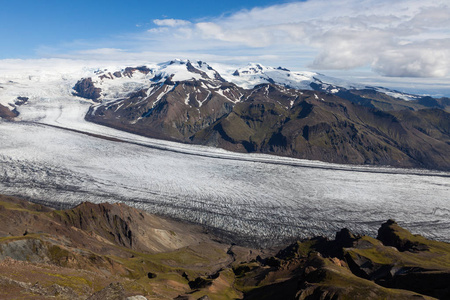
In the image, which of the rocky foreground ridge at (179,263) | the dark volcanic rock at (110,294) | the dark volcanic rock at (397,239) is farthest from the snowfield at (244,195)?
the dark volcanic rock at (110,294)

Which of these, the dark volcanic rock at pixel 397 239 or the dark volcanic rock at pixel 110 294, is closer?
the dark volcanic rock at pixel 110 294

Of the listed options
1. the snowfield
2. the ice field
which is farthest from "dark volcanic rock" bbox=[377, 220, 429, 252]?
Result: the snowfield

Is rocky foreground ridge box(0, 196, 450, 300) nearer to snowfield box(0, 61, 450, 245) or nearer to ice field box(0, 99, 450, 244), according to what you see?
snowfield box(0, 61, 450, 245)

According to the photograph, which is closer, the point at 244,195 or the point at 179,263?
the point at 179,263

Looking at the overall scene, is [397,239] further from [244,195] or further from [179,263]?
[179,263]

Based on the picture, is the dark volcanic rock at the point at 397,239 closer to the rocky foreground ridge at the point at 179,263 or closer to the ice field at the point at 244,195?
the rocky foreground ridge at the point at 179,263

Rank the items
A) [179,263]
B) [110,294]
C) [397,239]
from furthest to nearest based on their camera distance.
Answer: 1. [397,239]
2. [179,263]
3. [110,294]

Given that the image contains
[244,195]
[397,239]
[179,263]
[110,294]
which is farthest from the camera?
[244,195]

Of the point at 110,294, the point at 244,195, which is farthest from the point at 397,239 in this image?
the point at 110,294
